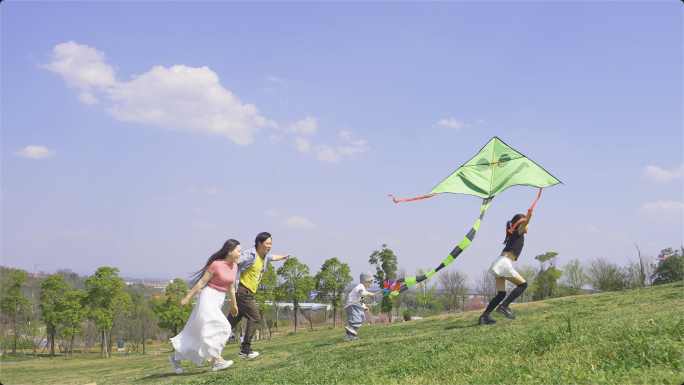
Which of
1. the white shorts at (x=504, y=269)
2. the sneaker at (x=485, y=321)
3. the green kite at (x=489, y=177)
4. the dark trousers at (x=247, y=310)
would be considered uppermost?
the green kite at (x=489, y=177)

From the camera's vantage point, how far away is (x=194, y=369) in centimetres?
917

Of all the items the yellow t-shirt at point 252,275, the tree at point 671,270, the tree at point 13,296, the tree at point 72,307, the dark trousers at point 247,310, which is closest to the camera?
the dark trousers at point 247,310

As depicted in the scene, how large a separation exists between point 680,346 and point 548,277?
4663 cm

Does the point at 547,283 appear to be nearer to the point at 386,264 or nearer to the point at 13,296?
the point at 386,264

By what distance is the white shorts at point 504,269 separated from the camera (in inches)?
368

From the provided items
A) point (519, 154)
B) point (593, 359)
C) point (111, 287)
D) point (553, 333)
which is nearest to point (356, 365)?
point (553, 333)

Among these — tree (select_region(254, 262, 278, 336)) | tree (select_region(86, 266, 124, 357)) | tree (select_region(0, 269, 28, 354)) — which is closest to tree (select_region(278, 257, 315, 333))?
tree (select_region(254, 262, 278, 336))

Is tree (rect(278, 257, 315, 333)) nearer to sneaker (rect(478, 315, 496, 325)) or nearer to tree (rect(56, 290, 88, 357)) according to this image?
tree (rect(56, 290, 88, 357))

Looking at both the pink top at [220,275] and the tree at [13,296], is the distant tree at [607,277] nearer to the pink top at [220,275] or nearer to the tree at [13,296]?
the pink top at [220,275]

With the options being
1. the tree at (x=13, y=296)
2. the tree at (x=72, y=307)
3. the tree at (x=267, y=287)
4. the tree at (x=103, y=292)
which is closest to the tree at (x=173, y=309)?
the tree at (x=103, y=292)

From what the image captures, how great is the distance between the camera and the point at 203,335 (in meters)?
8.01

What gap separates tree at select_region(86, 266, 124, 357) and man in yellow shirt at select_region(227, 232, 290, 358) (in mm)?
38691

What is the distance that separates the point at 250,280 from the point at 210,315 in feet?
4.57

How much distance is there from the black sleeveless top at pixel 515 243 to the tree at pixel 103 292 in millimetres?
42046
